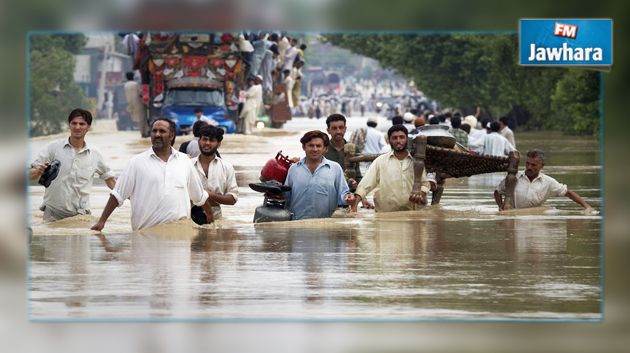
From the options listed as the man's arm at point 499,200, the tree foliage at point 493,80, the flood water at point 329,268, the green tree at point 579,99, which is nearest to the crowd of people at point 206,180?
the man's arm at point 499,200

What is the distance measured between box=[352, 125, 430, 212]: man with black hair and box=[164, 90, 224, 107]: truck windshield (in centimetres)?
1919

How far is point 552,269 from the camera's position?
15.3 m

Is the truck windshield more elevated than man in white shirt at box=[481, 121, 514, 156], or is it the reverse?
the truck windshield

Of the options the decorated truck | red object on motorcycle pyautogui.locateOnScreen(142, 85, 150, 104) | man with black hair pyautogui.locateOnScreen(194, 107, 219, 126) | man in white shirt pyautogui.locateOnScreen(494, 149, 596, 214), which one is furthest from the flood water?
red object on motorcycle pyautogui.locateOnScreen(142, 85, 150, 104)

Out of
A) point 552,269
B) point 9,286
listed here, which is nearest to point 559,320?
point 552,269

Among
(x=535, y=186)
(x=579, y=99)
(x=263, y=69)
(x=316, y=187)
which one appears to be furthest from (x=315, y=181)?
(x=263, y=69)

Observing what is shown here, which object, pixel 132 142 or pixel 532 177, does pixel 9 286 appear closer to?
pixel 532 177

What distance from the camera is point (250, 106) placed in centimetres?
3800

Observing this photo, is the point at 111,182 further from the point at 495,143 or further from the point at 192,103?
the point at 192,103

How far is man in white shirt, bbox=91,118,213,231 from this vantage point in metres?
15.2

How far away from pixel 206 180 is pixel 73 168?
123 cm

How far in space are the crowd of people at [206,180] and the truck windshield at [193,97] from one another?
696 inches

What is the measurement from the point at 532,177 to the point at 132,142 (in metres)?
18.8

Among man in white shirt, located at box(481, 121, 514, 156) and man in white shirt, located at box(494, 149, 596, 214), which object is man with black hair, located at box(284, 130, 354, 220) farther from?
man in white shirt, located at box(481, 121, 514, 156)
